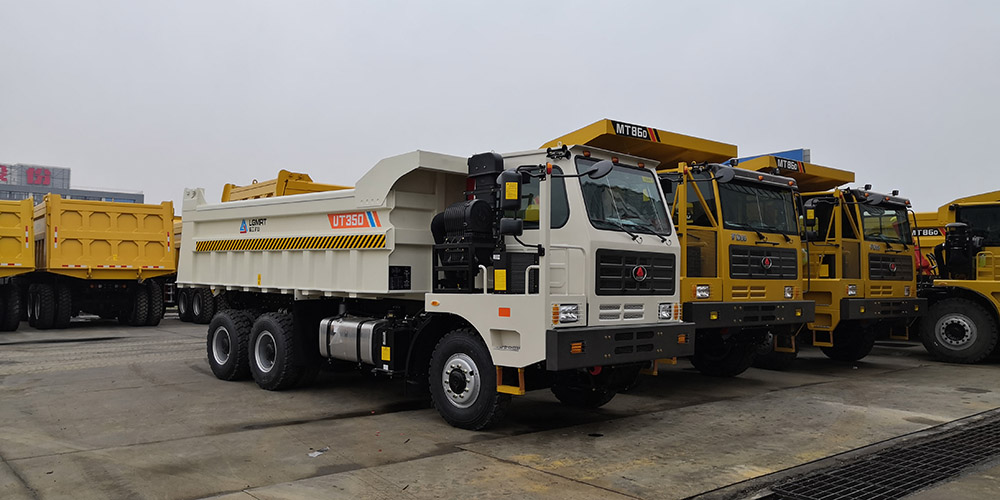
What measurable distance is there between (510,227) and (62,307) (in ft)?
51.6

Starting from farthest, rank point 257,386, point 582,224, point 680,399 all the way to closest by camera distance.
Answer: point 257,386
point 680,399
point 582,224

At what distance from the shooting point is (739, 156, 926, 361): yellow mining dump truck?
11.0 metres

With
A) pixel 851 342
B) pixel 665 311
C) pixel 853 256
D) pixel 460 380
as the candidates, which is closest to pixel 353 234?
pixel 460 380

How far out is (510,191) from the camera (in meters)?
6.44

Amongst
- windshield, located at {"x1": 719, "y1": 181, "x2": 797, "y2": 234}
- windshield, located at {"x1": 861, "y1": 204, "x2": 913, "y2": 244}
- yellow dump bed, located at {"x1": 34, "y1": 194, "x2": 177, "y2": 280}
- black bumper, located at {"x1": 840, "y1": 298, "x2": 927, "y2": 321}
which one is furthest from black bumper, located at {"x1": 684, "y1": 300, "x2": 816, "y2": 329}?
yellow dump bed, located at {"x1": 34, "y1": 194, "x2": 177, "y2": 280}

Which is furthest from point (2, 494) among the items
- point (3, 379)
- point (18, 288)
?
point (18, 288)

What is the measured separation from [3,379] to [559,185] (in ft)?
26.5

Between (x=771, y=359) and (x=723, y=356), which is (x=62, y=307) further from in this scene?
(x=771, y=359)

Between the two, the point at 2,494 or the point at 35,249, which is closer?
the point at 2,494

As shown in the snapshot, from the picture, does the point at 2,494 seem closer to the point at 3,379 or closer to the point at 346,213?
the point at 346,213

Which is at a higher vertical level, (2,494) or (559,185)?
(559,185)

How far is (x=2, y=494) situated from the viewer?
494 cm

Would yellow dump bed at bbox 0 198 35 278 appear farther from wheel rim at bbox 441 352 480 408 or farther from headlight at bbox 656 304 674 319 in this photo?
headlight at bbox 656 304 674 319

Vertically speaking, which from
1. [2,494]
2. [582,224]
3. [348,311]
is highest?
[582,224]
